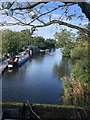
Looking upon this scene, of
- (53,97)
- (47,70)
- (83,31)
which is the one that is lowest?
(53,97)

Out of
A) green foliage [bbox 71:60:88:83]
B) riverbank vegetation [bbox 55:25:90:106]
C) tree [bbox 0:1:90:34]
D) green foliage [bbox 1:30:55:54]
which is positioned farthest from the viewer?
green foliage [bbox 71:60:88:83]

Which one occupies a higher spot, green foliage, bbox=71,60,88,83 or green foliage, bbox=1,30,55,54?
green foliage, bbox=1,30,55,54

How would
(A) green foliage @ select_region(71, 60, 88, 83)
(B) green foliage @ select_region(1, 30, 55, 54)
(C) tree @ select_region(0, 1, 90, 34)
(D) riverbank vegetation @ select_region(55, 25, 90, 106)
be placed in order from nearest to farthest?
(C) tree @ select_region(0, 1, 90, 34) < (B) green foliage @ select_region(1, 30, 55, 54) < (D) riverbank vegetation @ select_region(55, 25, 90, 106) < (A) green foliage @ select_region(71, 60, 88, 83)

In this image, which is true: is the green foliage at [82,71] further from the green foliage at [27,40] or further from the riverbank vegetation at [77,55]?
the green foliage at [27,40]

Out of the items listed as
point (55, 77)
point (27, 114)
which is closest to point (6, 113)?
point (27, 114)

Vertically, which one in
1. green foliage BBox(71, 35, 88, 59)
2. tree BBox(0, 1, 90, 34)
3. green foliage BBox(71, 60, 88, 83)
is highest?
tree BBox(0, 1, 90, 34)

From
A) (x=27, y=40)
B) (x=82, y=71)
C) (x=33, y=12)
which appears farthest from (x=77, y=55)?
(x=33, y=12)

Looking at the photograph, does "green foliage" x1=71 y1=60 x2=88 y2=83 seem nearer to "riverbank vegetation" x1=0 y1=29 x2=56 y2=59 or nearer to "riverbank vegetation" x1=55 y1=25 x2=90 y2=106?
"riverbank vegetation" x1=55 y1=25 x2=90 y2=106

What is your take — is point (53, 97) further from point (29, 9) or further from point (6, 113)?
point (29, 9)

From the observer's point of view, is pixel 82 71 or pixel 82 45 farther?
pixel 82 71

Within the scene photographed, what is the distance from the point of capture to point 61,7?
847 millimetres

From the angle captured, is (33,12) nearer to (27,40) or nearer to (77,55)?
(27,40)

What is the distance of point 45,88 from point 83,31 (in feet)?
7.34

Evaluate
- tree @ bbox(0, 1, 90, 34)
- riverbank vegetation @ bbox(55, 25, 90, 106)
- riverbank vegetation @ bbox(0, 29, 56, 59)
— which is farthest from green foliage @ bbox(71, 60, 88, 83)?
tree @ bbox(0, 1, 90, 34)
